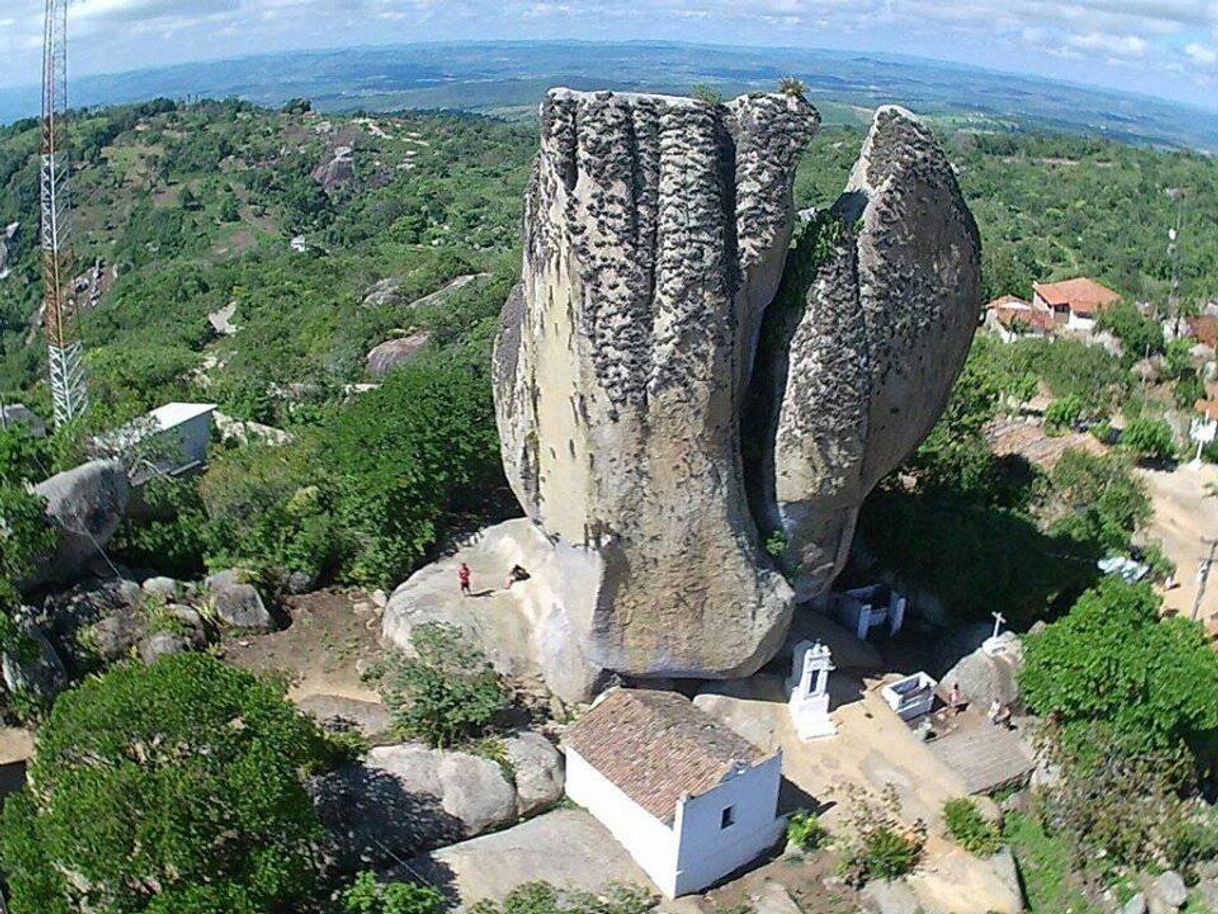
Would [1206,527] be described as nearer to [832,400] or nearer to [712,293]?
[832,400]

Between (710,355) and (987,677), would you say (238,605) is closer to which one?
(710,355)

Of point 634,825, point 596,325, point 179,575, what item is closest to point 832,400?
point 596,325

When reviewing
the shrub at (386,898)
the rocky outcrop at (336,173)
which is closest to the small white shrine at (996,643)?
the shrub at (386,898)

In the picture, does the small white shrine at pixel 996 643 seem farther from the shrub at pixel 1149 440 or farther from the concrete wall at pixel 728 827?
the shrub at pixel 1149 440

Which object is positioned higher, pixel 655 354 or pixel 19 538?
pixel 655 354

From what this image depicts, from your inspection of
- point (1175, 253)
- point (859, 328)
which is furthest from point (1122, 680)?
point (1175, 253)
